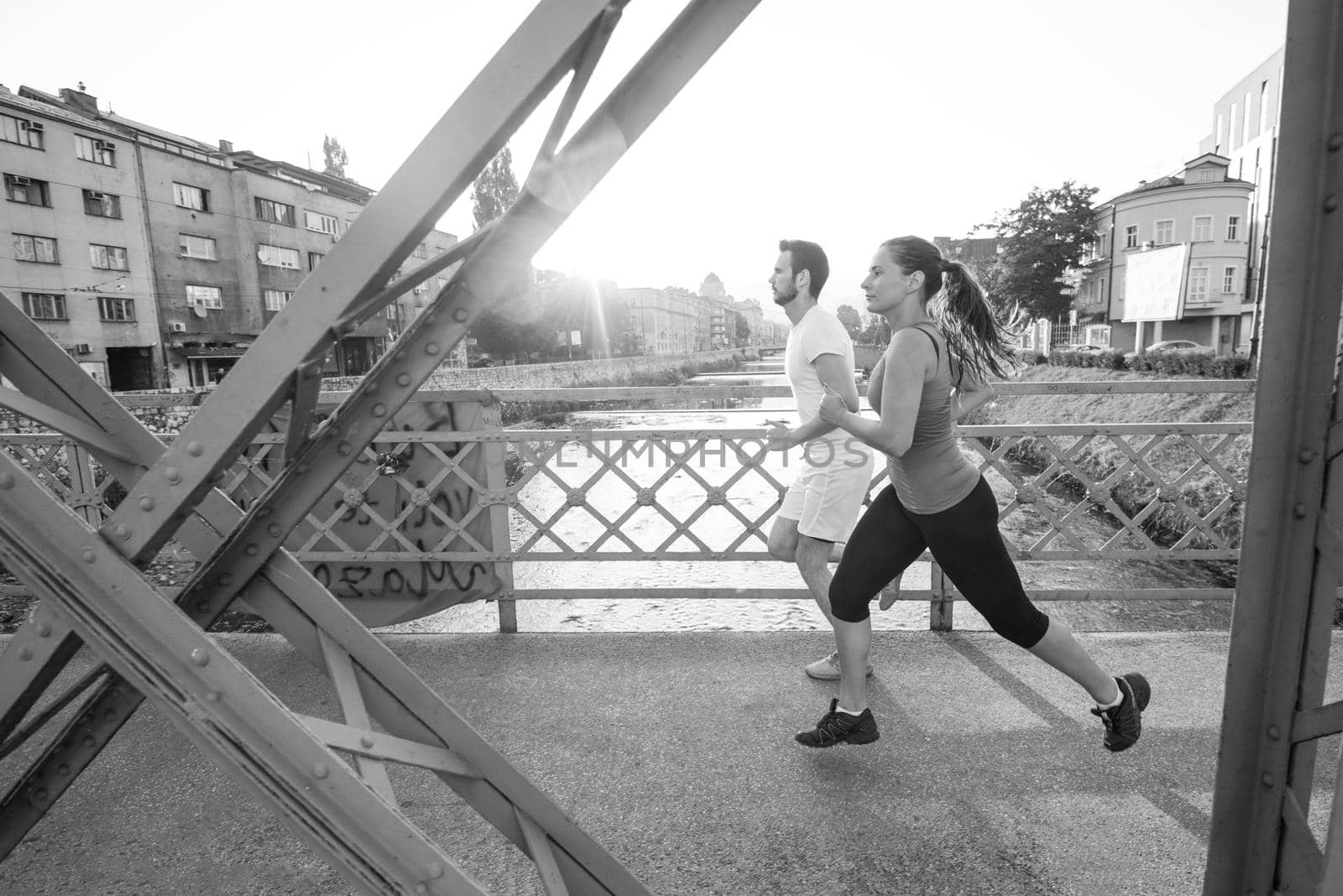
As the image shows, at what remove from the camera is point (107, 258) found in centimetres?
3703

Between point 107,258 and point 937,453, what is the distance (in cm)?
4538

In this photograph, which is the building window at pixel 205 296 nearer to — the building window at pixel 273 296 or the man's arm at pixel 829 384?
the building window at pixel 273 296

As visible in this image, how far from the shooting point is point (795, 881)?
7.65ft

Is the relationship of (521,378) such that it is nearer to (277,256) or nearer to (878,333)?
(277,256)

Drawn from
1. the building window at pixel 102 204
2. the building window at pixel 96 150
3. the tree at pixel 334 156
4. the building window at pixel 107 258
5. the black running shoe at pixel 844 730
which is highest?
the tree at pixel 334 156

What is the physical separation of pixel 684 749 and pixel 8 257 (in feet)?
139

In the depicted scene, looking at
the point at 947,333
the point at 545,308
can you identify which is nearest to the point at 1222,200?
the point at 545,308

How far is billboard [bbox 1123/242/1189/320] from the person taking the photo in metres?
34.8

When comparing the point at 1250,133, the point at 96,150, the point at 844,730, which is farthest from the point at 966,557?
the point at 1250,133

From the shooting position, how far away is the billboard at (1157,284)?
3481cm

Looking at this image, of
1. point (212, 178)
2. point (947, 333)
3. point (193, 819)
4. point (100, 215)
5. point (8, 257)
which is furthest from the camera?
point (212, 178)

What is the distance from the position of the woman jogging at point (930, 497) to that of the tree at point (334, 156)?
6516cm

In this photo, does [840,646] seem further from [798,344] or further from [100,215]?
[100,215]

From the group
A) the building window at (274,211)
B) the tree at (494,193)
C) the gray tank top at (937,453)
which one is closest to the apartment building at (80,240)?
the building window at (274,211)
